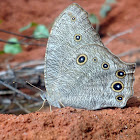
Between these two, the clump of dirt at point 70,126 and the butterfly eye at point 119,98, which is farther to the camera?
the butterfly eye at point 119,98

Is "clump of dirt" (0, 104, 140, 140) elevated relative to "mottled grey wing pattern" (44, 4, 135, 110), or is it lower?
lower

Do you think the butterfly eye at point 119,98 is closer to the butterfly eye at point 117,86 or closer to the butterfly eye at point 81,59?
the butterfly eye at point 117,86

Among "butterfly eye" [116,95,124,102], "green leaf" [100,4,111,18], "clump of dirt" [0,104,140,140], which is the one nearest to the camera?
"clump of dirt" [0,104,140,140]

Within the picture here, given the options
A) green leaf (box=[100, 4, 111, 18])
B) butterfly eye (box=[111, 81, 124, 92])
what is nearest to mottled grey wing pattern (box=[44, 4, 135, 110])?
butterfly eye (box=[111, 81, 124, 92])

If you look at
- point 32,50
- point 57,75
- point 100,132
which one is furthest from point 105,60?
point 32,50

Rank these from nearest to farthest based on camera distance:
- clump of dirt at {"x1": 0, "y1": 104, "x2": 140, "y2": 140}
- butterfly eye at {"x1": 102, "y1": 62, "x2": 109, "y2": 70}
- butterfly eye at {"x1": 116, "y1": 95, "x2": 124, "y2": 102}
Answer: clump of dirt at {"x1": 0, "y1": 104, "x2": 140, "y2": 140} → butterfly eye at {"x1": 116, "y1": 95, "x2": 124, "y2": 102} → butterfly eye at {"x1": 102, "y1": 62, "x2": 109, "y2": 70}

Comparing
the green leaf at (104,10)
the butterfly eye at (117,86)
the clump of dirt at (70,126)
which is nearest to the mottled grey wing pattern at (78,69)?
the butterfly eye at (117,86)

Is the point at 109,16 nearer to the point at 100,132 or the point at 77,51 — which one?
the point at 77,51

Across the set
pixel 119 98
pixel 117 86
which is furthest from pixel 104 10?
pixel 119 98

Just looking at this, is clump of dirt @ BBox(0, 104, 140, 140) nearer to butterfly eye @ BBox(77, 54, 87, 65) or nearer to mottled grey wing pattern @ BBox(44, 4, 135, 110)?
mottled grey wing pattern @ BBox(44, 4, 135, 110)
